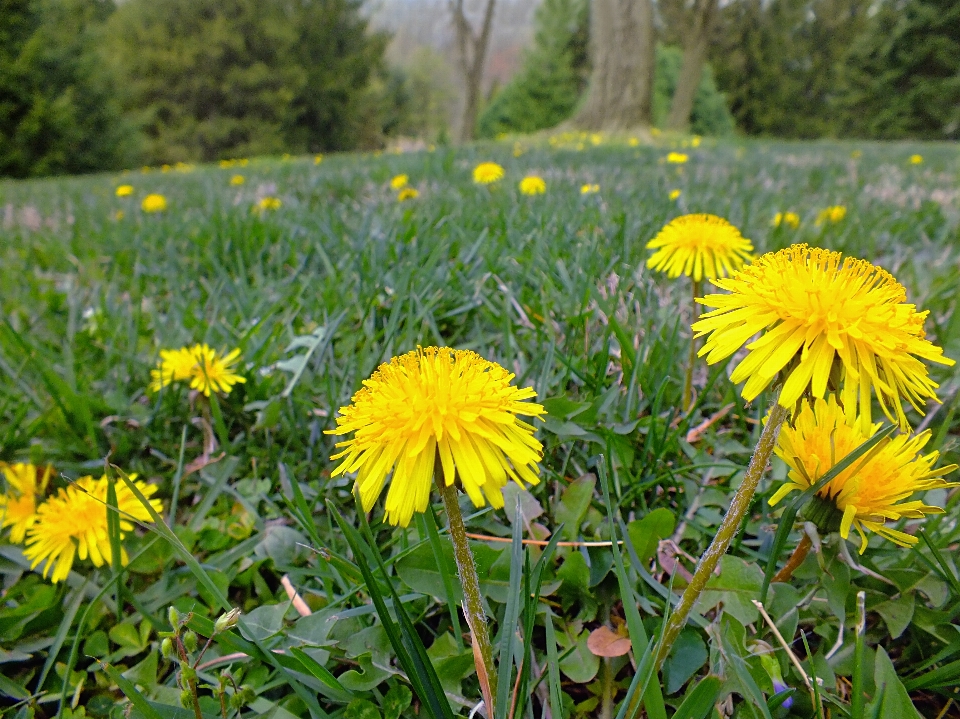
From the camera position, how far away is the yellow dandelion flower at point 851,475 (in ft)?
2.46

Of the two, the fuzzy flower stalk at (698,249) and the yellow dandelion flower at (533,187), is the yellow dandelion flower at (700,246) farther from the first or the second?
the yellow dandelion flower at (533,187)

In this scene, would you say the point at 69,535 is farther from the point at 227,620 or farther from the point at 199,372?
the point at 227,620

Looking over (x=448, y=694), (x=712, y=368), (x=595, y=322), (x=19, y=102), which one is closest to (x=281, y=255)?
(x=595, y=322)

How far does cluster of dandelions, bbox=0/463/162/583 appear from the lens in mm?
1068

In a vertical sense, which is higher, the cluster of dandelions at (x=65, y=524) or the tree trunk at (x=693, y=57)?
the tree trunk at (x=693, y=57)

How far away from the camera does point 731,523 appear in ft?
2.27

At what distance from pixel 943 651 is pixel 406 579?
77 centimetres

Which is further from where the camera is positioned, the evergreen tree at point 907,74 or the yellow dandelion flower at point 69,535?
the evergreen tree at point 907,74

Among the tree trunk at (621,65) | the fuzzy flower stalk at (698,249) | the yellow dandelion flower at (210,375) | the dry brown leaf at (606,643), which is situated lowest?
the dry brown leaf at (606,643)

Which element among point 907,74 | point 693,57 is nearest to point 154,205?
point 693,57

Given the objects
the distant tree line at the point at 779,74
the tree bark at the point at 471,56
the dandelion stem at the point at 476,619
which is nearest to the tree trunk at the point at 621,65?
the tree bark at the point at 471,56

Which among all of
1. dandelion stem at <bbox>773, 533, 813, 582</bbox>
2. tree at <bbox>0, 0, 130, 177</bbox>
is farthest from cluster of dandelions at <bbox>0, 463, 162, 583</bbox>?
tree at <bbox>0, 0, 130, 177</bbox>

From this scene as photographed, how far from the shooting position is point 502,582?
3.03 feet

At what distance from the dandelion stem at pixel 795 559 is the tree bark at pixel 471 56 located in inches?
721
